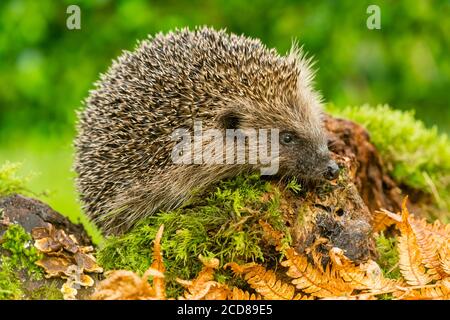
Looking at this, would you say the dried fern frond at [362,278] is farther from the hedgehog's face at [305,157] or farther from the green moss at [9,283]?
the green moss at [9,283]

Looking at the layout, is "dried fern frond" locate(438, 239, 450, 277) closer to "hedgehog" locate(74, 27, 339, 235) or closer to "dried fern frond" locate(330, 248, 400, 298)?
"dried fern frond" locate(330, 248, 400, 298)

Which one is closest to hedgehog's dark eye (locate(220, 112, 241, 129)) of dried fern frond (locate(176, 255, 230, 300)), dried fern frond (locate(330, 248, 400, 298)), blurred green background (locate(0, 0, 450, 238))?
dried fern frond (locate(176, 255, 230, 300))

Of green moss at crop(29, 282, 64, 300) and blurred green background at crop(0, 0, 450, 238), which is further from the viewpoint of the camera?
blurred green background at crop(0, 0, 450, 238)

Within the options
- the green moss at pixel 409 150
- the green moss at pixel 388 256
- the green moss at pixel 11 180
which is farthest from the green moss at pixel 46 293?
the green moss at pixel 409 150

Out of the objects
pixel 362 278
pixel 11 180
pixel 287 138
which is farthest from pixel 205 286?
pixel 11 180
